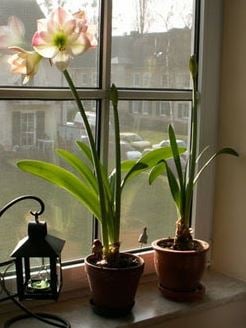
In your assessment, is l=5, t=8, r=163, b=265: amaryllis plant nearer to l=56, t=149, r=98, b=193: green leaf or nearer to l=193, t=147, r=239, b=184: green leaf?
l=56, t=149, r=98, b=193: green leaf

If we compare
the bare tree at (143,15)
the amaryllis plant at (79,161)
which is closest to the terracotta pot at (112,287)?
the amaryllis plant at (79,161)

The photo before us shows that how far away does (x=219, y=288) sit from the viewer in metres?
1.80

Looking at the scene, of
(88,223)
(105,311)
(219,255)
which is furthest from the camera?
(219,255)

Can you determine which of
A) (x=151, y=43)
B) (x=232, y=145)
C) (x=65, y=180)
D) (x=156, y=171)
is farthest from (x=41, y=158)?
(x=232, y=145)

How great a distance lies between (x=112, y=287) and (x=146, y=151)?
0.44 m

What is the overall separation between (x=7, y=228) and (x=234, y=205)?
0.69 metres

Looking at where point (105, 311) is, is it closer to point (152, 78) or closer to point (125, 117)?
point (125, 117)

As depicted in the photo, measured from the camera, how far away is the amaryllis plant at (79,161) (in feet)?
4.41

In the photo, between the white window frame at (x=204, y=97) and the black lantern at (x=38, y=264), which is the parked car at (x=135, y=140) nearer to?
the white window frame at (x=204, y=97)

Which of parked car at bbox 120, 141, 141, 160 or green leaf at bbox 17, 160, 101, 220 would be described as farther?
parked car at bbox 120, 141, 141, 160

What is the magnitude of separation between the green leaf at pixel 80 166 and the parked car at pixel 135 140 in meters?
0.20

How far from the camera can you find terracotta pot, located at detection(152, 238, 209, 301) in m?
1.64

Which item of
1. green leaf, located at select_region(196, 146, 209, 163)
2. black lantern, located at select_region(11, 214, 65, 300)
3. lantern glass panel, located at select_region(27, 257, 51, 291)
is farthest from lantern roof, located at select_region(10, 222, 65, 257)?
green leaf, located at select_region(196, 146, 209, 163)

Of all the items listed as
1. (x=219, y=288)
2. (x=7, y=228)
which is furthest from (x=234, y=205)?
(x=7, y=228)
